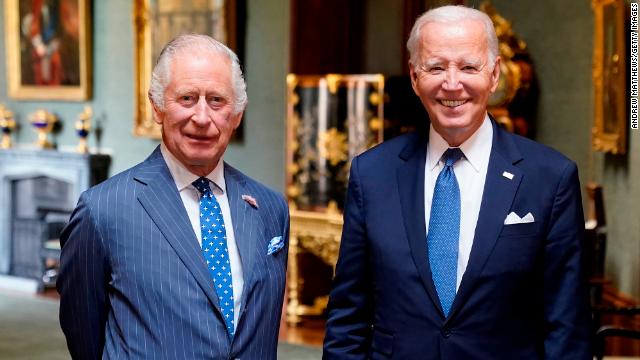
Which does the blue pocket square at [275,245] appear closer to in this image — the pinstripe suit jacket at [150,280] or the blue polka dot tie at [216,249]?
the pinstripe suit jacket at [150,280]

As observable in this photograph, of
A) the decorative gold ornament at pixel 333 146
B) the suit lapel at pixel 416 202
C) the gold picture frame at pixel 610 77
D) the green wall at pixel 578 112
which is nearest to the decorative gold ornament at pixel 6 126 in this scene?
the decorative gold ornament at pixel 333 146

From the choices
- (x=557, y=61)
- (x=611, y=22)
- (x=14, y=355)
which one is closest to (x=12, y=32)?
(x=14, y=355)

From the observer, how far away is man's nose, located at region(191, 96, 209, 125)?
7.92 feet

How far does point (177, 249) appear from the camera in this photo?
8.05 ft

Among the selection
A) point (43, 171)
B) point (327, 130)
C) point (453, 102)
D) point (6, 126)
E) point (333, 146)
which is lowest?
point (43, 171)

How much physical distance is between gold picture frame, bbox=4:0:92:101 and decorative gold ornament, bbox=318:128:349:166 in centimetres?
358

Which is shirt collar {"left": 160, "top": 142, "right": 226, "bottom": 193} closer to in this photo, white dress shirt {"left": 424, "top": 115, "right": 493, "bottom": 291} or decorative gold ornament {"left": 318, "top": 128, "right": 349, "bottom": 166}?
white dress shirt {"left": 424, "top": 115, "right": 493, "bottom": 291}

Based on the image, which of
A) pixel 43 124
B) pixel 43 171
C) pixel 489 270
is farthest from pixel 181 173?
pixel 43 124

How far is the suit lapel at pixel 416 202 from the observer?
8.14ft

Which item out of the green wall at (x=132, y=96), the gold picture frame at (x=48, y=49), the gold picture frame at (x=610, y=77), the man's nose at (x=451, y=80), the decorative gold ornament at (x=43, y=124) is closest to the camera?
the man's nose at (x=451, y=80)

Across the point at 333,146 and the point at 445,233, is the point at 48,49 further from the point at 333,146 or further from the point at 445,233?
the point at 445,233

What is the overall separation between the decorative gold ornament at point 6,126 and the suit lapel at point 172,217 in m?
8.74

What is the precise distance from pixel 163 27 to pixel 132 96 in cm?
98

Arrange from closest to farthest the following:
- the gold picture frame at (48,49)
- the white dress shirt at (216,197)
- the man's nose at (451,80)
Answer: the man's nose at (451,80) < the white dress shirt at (216,197) < the gold picture frame at (48,49)
